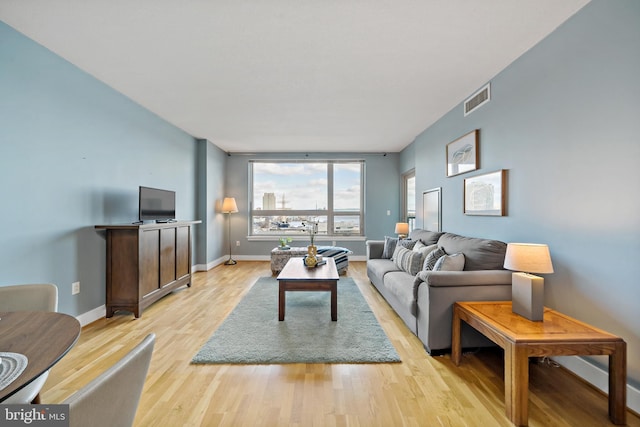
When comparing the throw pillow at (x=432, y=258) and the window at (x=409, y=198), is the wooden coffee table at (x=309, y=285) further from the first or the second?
the window at (x=409, y=198)

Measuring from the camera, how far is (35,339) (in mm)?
994

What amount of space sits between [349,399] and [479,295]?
4.32ft

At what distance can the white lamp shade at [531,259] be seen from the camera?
184 cm

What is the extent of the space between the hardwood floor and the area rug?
0.10 m

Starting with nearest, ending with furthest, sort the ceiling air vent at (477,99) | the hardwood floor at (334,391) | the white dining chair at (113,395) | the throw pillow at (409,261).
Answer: the white dining chair at (113,395)
the hardwood floor at (334,391)
the ceiling air vent at (477,99)
the throw pillow at (409,261)

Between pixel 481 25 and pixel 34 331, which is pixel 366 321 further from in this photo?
pixel 481 25

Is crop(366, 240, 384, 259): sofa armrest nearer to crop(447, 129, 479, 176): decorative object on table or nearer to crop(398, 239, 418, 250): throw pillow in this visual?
crop(398, 239, 418, 250): throw pillow

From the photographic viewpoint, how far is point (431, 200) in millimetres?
4594

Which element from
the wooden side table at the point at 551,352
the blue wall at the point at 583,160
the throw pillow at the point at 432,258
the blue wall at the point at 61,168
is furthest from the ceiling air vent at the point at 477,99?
the blue wall at the point at 61,168

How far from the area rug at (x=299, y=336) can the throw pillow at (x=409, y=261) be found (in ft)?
2.15

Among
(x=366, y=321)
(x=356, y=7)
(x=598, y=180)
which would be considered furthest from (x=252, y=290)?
(x=598, y=180)

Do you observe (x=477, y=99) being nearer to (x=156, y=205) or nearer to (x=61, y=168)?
(x=156, y=205)

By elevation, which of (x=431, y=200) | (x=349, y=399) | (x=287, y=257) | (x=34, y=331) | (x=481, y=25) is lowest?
(x=349, y=399)

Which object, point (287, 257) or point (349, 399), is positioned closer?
point (349, 399)
